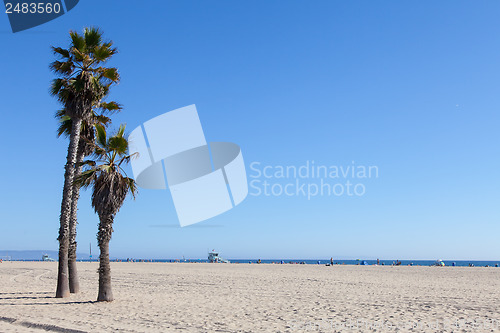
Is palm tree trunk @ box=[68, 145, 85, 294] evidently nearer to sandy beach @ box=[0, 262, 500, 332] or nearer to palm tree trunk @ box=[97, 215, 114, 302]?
sandy beach @ box=[0, 262, 500, 332]

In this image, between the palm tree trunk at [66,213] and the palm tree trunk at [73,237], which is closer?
the palm tree trunk at [66,213]

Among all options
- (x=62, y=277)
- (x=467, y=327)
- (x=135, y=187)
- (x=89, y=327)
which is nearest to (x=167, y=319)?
(x=89, y=327)

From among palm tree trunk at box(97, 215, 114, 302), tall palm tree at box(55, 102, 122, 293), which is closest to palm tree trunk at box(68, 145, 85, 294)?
tall palm tree at box(55, 102, 122, 293)

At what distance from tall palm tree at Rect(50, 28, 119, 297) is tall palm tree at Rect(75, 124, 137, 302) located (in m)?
1.96

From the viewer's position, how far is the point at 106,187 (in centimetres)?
1465

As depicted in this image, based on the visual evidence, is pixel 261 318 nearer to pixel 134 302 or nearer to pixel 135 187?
pixel 134 302

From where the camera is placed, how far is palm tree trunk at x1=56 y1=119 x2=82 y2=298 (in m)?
16.0

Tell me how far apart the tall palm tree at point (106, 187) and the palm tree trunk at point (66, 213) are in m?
1.64

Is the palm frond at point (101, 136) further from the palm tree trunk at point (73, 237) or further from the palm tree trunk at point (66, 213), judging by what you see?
the palm tree trunk at point (73, 237)

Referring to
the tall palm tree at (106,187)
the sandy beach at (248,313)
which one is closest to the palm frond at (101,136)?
the tall palm tree at (106,187)

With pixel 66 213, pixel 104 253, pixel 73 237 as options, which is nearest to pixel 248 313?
pixel 104 253

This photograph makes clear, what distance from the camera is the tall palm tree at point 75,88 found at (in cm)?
1592

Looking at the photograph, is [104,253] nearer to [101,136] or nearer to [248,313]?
[101,136]

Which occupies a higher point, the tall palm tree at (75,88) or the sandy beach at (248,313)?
the tall palm tree at (75,88)
